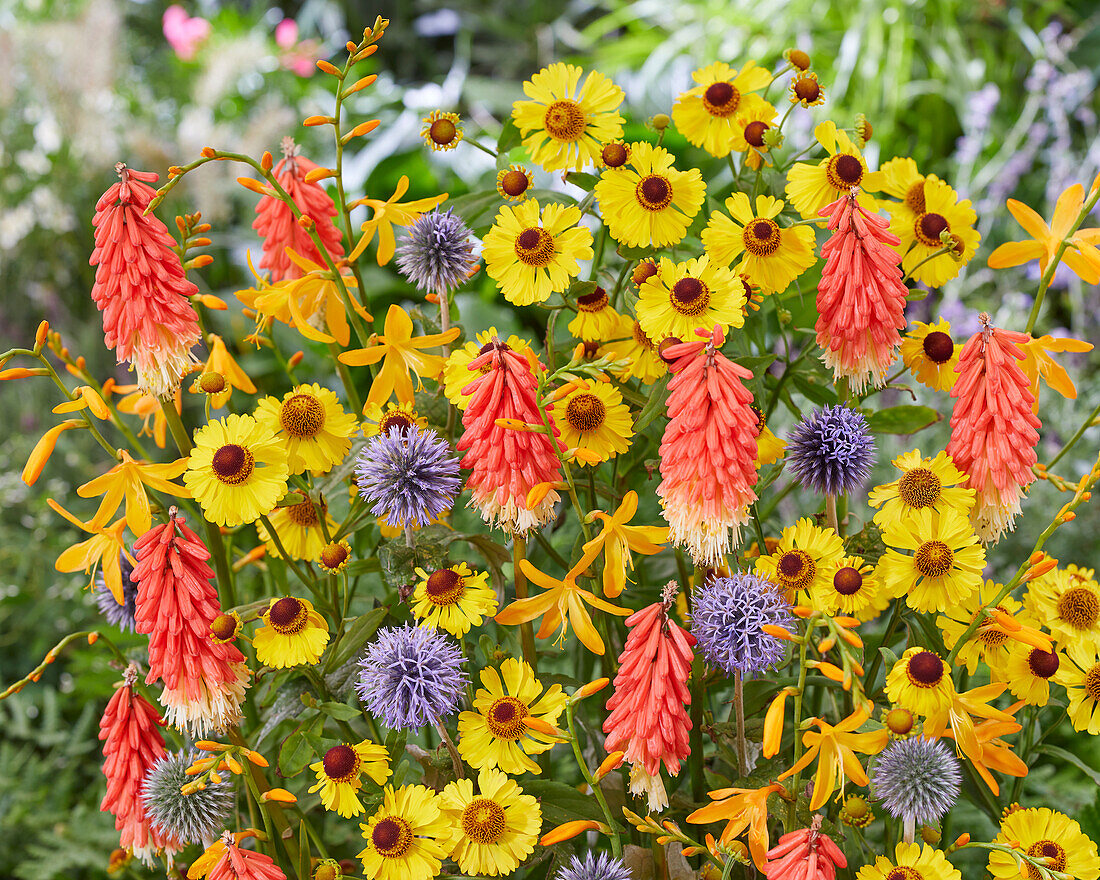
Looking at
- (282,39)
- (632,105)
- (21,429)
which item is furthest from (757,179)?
(282,39)

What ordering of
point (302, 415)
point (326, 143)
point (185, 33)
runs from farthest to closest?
point (185, 33) → point (326, 143) → point (302, 415)

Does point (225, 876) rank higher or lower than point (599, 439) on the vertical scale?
lower

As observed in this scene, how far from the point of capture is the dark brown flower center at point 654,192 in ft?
1.65

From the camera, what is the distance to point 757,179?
542 mm

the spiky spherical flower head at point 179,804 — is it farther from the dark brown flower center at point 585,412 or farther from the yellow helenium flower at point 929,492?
the yellow helenium flower at point 929,492

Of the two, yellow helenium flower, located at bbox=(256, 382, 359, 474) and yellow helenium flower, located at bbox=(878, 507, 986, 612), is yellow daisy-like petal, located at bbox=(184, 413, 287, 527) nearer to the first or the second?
yellow helenium flower, located at bbox=(256, 382, 359, 474)

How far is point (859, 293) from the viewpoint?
0.47 metres

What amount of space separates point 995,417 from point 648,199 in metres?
0.21

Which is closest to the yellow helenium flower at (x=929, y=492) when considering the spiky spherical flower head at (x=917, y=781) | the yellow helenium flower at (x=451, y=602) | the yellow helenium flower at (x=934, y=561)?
the yellow helenium flower at (x=934, y=561)

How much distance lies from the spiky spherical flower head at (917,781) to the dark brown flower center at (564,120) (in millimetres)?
375

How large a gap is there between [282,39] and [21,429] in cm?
133

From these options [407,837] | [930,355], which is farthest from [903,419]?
[407,837]

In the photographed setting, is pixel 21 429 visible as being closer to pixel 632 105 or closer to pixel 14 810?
pixel 14 810

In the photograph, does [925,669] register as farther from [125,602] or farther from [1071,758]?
[125,602]
